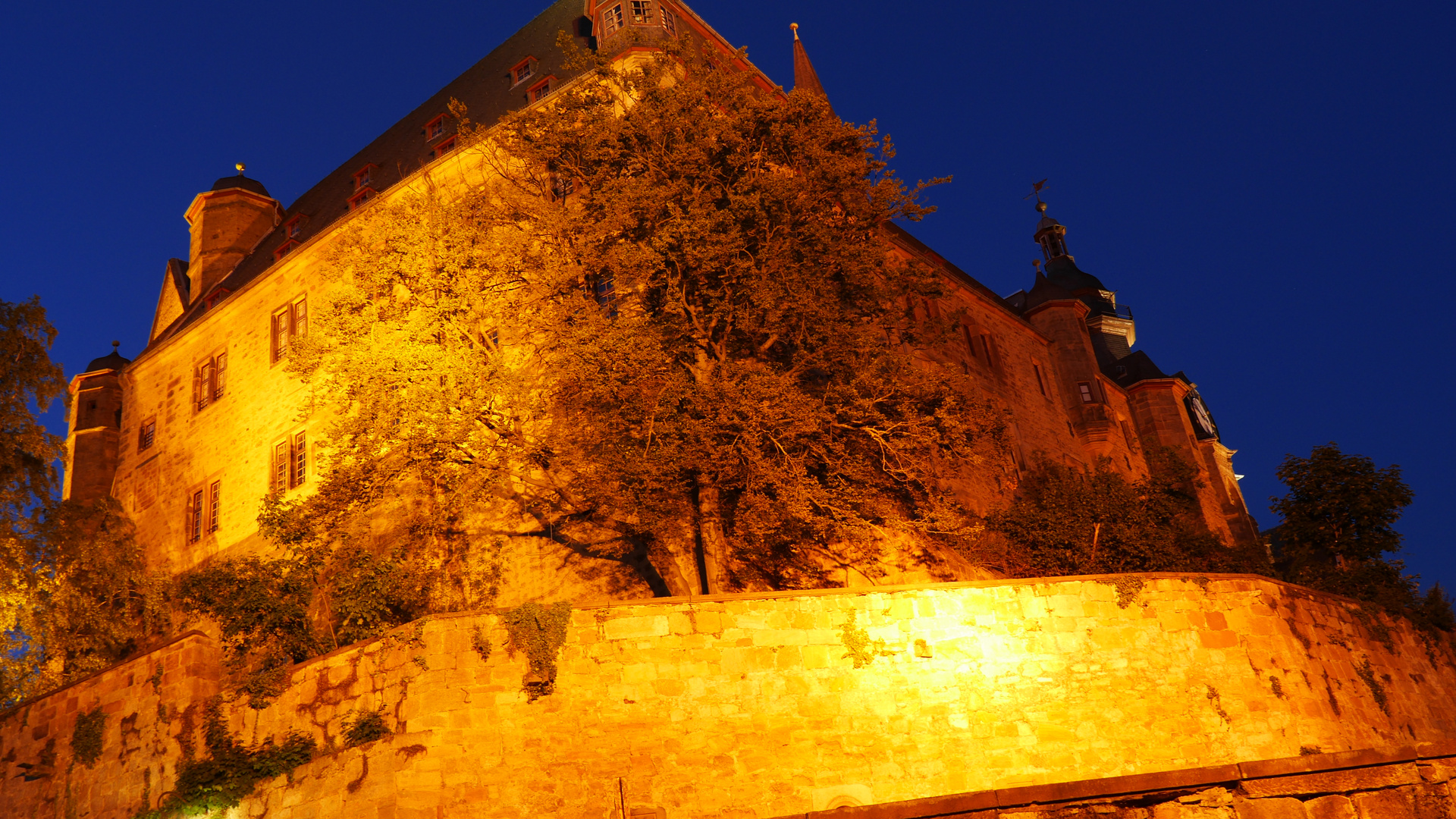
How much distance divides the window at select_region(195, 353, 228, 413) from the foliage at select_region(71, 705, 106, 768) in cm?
1709

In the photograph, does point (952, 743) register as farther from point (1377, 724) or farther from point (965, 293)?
point (965, 293)

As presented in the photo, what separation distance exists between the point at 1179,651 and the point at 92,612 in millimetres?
20553

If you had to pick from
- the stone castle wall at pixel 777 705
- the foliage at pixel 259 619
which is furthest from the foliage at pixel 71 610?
the stone castle wall at pixel 777 705

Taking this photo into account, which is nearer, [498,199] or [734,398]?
[734,398]

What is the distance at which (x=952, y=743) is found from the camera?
14.4 m

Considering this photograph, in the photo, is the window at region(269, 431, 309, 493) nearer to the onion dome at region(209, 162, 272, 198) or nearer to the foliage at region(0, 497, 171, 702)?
the foliage at region(0, 497, 171, 702)

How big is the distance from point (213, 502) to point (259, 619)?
53.7ft

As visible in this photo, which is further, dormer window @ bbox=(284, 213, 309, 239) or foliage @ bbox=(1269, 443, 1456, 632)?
dormer window @ bbox=(284, 213, 309, 239)

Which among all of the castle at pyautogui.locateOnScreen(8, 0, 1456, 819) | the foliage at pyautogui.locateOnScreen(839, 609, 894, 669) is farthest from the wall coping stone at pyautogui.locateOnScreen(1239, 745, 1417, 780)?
the foliage at pyautogui.locateOnScreen(839, 609, 894, 669)

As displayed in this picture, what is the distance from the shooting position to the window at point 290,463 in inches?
1134

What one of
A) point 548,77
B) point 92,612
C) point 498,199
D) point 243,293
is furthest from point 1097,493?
point 243,293

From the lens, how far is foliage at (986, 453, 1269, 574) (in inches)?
889

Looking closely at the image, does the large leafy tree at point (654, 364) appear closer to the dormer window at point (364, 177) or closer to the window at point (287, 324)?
the window at point (287, 324)

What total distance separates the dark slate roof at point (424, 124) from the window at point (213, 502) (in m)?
5.77
